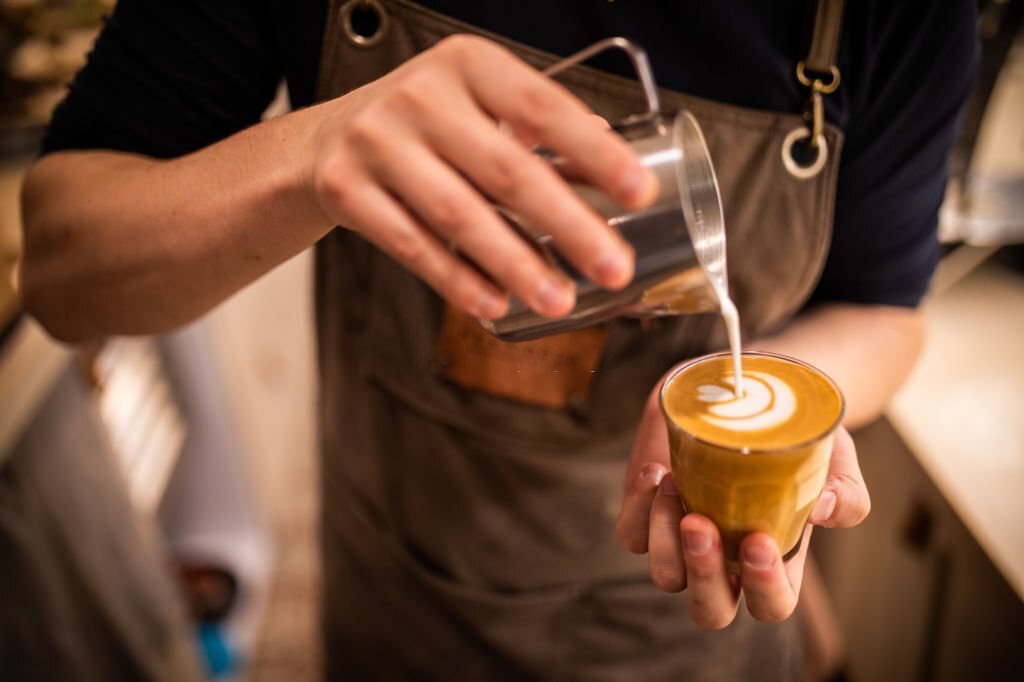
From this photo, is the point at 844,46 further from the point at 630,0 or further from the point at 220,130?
the point at 220,130

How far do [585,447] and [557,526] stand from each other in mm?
136

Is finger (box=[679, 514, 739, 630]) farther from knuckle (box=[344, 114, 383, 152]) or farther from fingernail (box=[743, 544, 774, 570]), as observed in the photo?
knuckle (box=[344, 114, 383, 152])

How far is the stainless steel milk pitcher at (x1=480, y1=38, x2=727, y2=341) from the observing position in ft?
1.73

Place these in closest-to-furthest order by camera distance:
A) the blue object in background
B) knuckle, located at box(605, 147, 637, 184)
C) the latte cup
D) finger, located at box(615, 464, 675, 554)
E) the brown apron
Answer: knuckle, located at box(605, 147, 637, 184) < the latte cup < finger, located at box(615, 464, 675, 554) < the brown apron < the blue object in background

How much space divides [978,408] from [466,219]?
1.25 m

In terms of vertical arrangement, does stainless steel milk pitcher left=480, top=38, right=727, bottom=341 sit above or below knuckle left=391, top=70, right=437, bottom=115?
below

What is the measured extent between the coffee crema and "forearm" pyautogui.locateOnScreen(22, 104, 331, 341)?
36 centimetres

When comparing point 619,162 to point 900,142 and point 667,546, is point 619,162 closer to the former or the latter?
point 667,546

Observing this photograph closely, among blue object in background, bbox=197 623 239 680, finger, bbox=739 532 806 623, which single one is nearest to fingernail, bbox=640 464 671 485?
finger, bbox=739 532 806 623

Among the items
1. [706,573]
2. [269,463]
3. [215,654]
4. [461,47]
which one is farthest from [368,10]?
[269,463]

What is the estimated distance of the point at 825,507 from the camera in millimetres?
689

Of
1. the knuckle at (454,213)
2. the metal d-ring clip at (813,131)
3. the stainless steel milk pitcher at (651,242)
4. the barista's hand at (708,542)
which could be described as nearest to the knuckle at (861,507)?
the barista's hand at (708,542)

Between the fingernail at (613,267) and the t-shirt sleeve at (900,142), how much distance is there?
19.7 inches

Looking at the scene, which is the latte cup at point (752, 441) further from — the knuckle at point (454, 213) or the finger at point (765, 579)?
the knuckle at point (454, 213)
